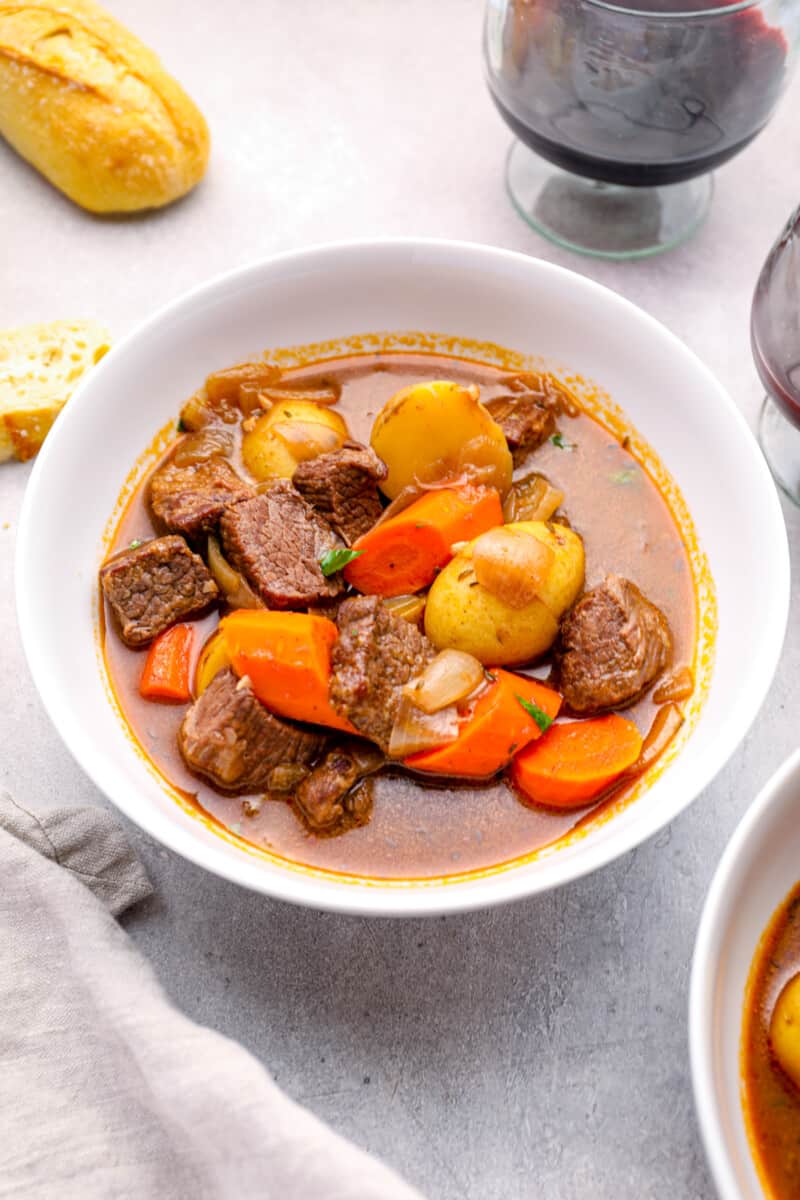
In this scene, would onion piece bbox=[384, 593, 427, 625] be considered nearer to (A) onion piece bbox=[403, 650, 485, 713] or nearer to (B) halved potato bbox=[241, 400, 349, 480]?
(A) onion piece bbox=[403, 650, 485, 713]

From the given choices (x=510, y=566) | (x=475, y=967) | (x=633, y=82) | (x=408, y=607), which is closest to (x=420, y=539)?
(x=408, y=607)

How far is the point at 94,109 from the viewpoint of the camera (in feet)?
11.4

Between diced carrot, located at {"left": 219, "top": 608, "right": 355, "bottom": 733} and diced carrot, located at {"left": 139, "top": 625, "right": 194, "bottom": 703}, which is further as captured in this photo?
diced carrot, located at {"left": 139, "top": 625, "right": 194, "bottom": 703}

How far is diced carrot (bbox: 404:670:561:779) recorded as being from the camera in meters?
2.43

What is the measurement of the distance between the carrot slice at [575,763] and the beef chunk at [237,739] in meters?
0.47

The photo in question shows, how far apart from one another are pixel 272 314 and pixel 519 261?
0.63 metres

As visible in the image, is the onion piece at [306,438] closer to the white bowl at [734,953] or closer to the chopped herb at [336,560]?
the chopped herb at [336,560]

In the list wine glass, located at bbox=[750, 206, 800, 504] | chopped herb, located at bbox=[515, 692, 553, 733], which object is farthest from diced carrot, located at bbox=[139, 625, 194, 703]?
wine glass, located at bbox=[750, 206, 800, 504]

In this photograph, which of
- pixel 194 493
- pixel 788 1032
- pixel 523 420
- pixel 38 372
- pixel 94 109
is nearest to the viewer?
pixel 788 1032

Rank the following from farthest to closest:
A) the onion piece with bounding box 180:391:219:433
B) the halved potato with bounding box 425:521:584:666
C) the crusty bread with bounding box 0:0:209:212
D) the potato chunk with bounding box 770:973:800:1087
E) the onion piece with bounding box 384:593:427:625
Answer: the crusty bread with bounding box 0:0:209:212
the onion piece with bounding box 180:391:219:433
the onion piece with bounding box 384:593:427:625
the halved potato with bounding box 425:521:584:666
the potato chunk with bounding box 770:973:800:1087

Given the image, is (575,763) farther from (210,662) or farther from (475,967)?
(210,662)

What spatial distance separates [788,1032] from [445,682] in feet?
3.10

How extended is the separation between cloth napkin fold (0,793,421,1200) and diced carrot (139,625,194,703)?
0.43 meters

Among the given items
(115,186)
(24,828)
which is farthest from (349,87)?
(24,828)
